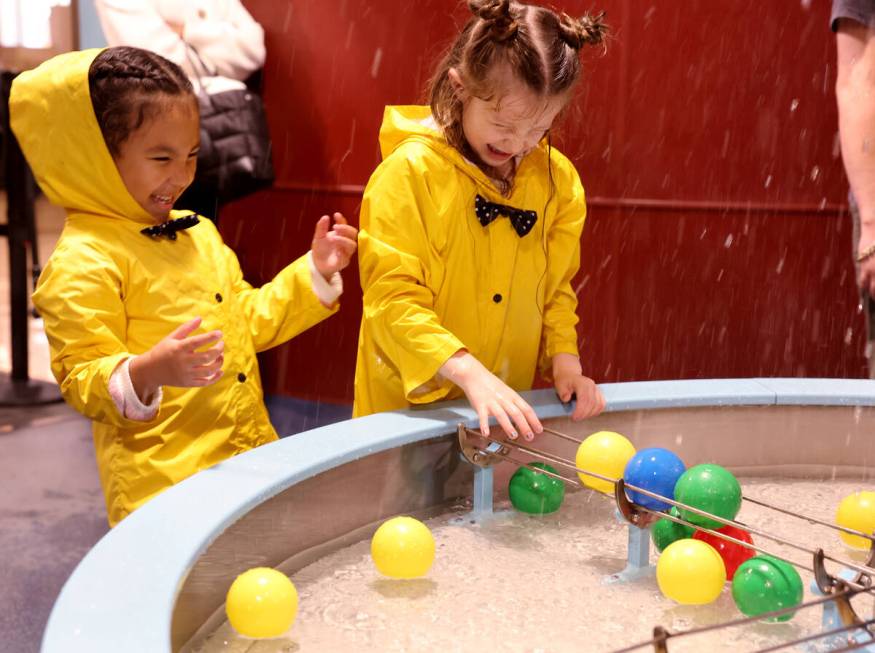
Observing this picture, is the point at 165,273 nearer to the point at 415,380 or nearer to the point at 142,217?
the point at 142,217

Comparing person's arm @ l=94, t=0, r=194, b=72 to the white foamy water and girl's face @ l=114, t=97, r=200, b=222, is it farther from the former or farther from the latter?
the white foamy water

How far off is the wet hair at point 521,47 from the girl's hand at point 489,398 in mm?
504

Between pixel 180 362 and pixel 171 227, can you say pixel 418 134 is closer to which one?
pixel 171 227

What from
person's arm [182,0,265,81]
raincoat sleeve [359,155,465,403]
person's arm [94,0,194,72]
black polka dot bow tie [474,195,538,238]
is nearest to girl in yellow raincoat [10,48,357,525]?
raincoat sleeve [359,155,465,403]

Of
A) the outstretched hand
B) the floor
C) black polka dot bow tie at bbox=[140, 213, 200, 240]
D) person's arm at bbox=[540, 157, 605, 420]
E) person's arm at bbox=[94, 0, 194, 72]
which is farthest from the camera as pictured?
person's arm at bbox=[94, 0, 194, 72]

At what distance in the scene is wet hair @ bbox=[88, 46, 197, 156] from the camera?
1.91 m

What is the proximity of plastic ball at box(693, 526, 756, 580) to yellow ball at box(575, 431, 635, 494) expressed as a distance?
0.19 metres

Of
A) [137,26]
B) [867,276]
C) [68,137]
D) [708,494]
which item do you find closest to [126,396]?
[68,137]

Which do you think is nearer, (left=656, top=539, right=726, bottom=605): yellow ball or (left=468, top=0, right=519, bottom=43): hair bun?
(left=656, top=539, right=726, bottom=605): yellow ball

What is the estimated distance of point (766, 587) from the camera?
1.30 m

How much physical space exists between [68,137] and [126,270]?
0.28m

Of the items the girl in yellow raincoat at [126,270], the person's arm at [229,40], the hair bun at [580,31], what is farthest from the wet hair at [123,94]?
the person's arm at [229,40]

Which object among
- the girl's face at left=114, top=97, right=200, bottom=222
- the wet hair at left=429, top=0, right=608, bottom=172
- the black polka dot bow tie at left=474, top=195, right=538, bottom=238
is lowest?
the black polka dot bow tie at left=474, top=195, right=538, bottom=238

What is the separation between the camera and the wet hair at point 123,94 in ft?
6.26
